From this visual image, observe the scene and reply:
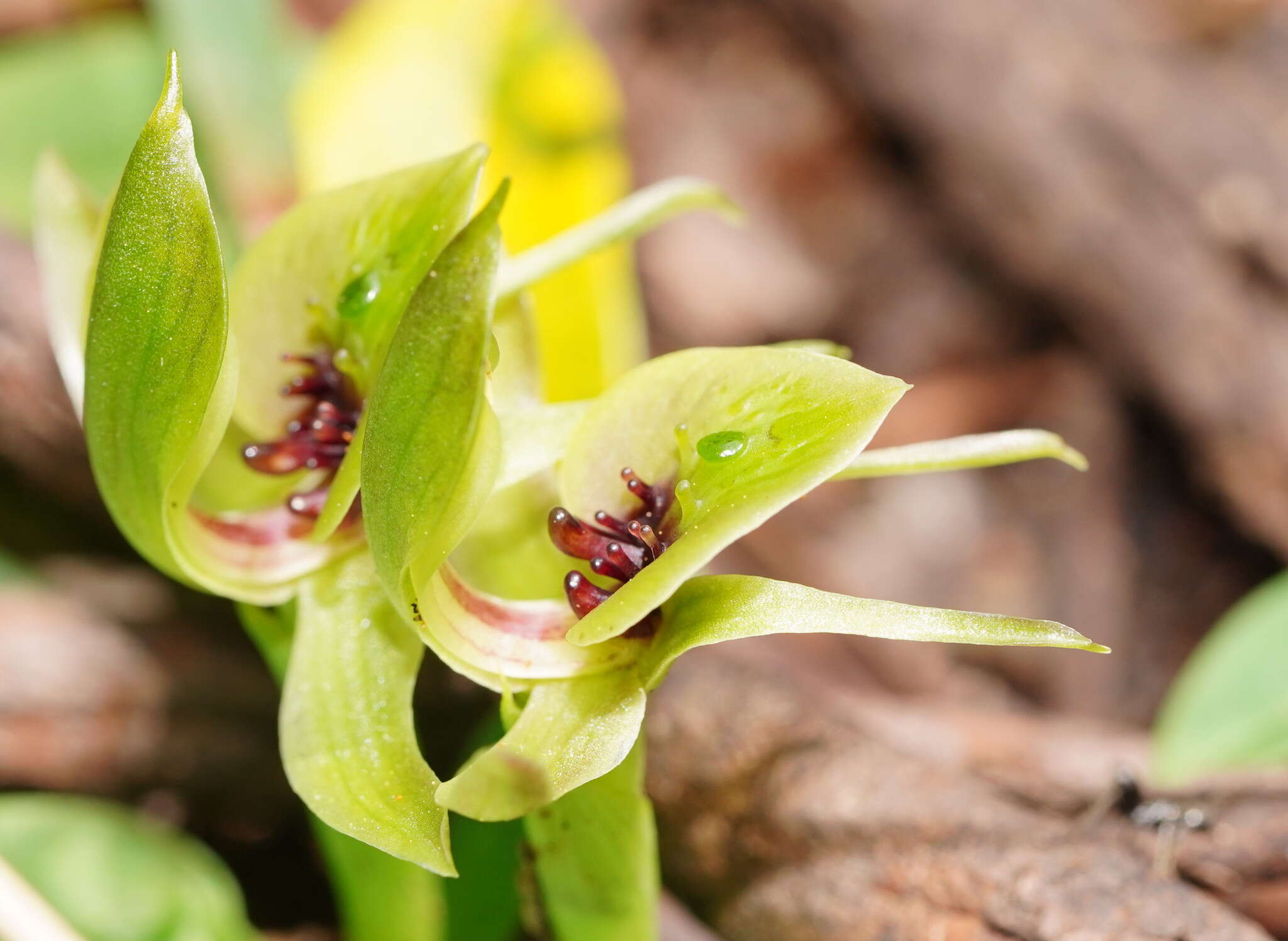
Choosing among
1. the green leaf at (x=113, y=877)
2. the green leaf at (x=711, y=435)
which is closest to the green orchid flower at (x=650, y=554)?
the green leaf at (x=711, y=435)

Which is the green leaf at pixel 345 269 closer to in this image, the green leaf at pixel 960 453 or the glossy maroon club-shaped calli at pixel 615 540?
the glossy maroon club-shaped calli at pixel 615 540

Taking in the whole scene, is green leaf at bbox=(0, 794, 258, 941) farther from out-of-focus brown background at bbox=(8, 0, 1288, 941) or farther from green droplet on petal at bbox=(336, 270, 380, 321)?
green droplet on petal at bbox=(336, 270, 380, 321)

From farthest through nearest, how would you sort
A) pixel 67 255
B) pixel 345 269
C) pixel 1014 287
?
pixel 1014 287
pixel 67 255
pixel 345 269

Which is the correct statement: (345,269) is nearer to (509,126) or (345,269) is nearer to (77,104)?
(509,126)

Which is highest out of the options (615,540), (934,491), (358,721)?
(615,540)

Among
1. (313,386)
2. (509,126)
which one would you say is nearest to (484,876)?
(313,386)

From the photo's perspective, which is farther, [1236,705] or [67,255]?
[1236,705]

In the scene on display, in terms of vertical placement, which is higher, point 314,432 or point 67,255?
point 67,255
